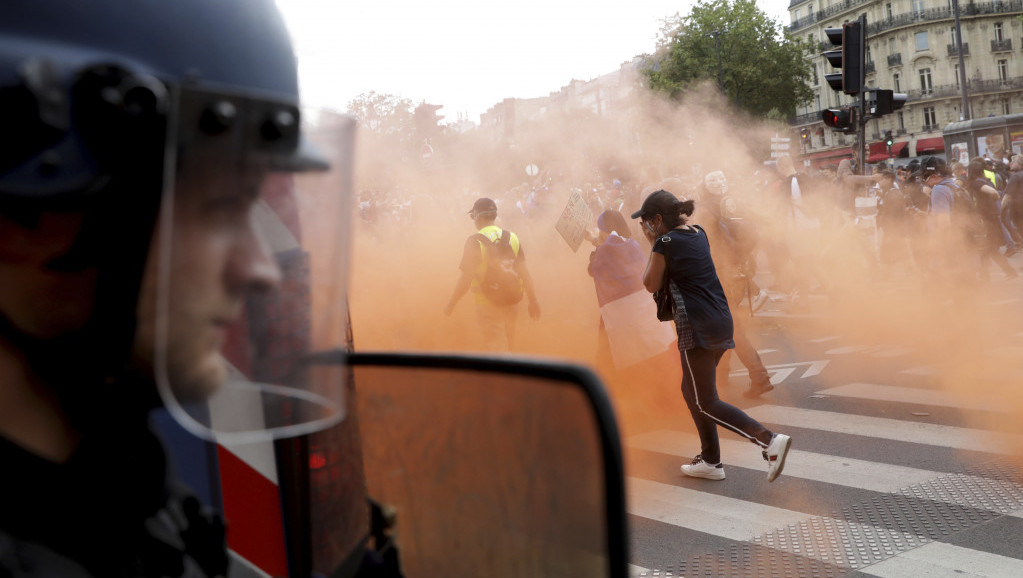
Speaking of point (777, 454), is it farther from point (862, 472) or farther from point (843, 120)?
point (843, 120)

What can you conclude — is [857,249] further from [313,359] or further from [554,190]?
[313,359]

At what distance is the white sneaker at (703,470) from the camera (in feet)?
17.9

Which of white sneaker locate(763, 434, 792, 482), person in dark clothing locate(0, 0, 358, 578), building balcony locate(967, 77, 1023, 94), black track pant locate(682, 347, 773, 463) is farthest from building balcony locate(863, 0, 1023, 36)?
person in dark clothing locate(0, 0, 358, 578)

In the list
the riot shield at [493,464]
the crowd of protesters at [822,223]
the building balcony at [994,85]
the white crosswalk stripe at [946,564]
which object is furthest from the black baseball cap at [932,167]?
the building balcony at [994,85]

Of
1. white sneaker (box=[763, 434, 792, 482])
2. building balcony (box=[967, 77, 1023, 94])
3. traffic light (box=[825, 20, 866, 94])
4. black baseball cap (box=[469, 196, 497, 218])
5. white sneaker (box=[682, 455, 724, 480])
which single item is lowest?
white sneaker (box=[682, 455, 724, 480])

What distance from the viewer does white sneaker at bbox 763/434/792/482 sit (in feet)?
16.7

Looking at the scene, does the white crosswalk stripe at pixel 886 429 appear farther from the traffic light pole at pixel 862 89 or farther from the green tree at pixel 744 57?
the green tree at pixel 744 57

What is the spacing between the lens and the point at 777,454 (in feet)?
16.7

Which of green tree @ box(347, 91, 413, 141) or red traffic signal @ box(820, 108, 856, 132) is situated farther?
red traffic signal @ box(820, 108, 856, 132)

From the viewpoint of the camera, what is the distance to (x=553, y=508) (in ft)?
2.65

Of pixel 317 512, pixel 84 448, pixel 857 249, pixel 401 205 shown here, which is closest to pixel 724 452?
pixel 317 512

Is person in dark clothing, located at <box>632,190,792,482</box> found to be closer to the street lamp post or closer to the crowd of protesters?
the crowd of protesters

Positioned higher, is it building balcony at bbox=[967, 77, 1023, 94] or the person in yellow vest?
building balcony at bbox=[967, 77, 1023, 94]

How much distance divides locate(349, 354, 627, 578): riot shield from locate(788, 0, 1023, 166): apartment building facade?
69.5 meters
